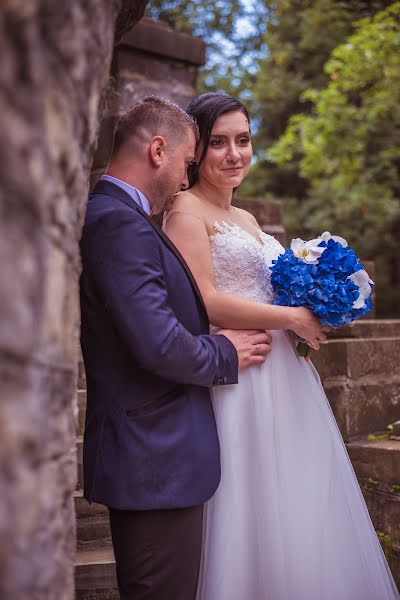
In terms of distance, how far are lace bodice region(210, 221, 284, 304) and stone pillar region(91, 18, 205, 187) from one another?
1692mm

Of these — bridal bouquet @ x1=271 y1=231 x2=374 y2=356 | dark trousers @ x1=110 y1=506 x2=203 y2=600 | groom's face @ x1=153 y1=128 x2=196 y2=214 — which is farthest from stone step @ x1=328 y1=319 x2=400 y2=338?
dark trousers @ x1=110 y1=506 x2=203 y2=600

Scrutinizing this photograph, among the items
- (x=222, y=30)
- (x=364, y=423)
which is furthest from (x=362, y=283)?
(x=222, y=30)

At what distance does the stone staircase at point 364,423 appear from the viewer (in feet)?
11.4

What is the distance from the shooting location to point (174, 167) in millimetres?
2238

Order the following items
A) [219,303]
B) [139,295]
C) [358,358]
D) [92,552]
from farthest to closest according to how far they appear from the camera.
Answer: [358,358]
[92,552]
[219,303]
[139,295]

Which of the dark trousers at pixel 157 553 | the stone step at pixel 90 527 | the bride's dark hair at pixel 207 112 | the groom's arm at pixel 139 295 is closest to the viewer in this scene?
the groom's arm at pixel 139 295

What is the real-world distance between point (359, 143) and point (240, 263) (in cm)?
764

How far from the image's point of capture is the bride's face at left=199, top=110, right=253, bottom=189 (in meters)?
2.92

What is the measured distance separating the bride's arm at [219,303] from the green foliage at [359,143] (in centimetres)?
575

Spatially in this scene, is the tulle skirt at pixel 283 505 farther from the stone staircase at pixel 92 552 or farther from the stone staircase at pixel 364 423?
the stone staircase at pixel 364 423

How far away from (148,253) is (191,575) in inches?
40.5

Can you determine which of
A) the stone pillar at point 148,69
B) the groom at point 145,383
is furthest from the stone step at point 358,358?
the groom at point 145,383

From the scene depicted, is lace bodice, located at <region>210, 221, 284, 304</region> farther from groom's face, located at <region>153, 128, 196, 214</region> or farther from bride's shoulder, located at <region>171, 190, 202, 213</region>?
groom's face, located at <region>153, 128, 196, 214</region>

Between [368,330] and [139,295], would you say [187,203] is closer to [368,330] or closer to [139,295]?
[139,295]
